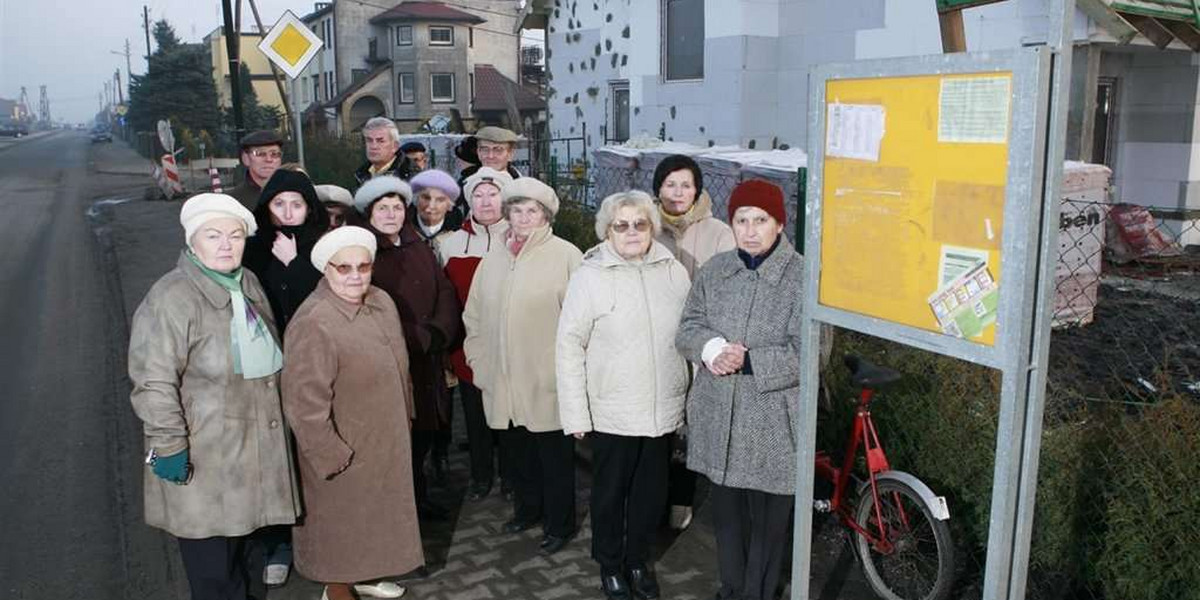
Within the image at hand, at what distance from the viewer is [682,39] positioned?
546 inches

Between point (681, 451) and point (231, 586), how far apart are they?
2.51 metres

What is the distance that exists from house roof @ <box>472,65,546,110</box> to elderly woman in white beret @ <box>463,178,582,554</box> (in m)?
39.7

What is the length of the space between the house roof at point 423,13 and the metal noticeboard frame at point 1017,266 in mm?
47709

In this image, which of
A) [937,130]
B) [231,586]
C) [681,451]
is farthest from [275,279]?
[937,130]

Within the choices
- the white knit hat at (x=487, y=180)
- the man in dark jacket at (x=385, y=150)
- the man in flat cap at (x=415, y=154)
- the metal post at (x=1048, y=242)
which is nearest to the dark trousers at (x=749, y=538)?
the metal post at (x=1048, y=242)

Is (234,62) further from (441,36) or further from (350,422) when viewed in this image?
(441,36)

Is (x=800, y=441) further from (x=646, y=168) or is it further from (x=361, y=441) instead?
(x=646, y=168)

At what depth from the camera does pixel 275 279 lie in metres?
4.56

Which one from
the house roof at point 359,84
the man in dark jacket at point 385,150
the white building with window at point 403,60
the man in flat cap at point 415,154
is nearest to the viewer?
the man in dark jacket at point 385,150

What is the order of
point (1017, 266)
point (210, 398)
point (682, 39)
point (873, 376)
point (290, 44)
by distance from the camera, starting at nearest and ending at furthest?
point (1017, 266), point (210, 398), point (873, 376), point (290, 44), point (682, 39)

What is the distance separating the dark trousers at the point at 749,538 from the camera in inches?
154

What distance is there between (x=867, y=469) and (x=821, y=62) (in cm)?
649

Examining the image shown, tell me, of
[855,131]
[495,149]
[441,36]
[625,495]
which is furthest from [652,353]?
[441,36]

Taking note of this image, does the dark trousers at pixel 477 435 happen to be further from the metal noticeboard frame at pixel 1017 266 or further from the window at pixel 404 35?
the window at pixel 404 35
